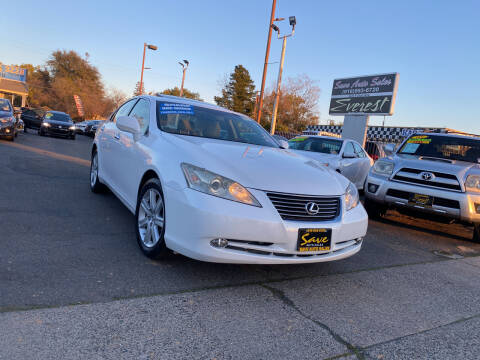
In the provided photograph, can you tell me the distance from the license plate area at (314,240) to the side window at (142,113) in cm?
208

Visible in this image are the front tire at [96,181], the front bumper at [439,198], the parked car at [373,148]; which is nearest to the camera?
the front bumper at [439,198]

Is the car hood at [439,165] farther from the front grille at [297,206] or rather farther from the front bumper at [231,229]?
the front bumper at [231,229]

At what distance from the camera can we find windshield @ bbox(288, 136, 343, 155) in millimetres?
8852

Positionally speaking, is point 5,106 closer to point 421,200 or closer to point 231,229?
point 231,229

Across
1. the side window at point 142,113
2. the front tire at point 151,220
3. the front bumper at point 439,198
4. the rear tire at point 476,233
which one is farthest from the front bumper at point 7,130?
the rear tire at point 476,233

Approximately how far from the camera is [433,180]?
5250 millimetres

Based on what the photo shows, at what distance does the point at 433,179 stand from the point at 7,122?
12.5 metres

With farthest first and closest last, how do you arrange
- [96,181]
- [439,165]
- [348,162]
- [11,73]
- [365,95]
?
[11,73] < [365,95] < [348,162] < [96,181] < [439,165]

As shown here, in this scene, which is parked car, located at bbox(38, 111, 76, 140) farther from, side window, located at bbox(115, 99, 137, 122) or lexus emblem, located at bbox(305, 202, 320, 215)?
lexus emblem, located at bbox(305, 202, 320, 215)

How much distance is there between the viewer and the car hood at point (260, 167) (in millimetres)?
2879

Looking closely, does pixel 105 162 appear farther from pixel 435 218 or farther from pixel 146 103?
pixel 435 218

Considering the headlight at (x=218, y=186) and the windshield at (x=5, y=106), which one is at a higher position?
the windshield at (x=5, y=106)

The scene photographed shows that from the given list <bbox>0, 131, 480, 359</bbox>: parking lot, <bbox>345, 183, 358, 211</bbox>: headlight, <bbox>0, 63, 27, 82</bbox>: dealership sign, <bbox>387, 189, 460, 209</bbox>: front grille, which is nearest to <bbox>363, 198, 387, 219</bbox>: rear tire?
<bbox>387, 189, 460, 209</bbox>: front grille

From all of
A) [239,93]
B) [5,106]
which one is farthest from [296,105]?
[5,106]
